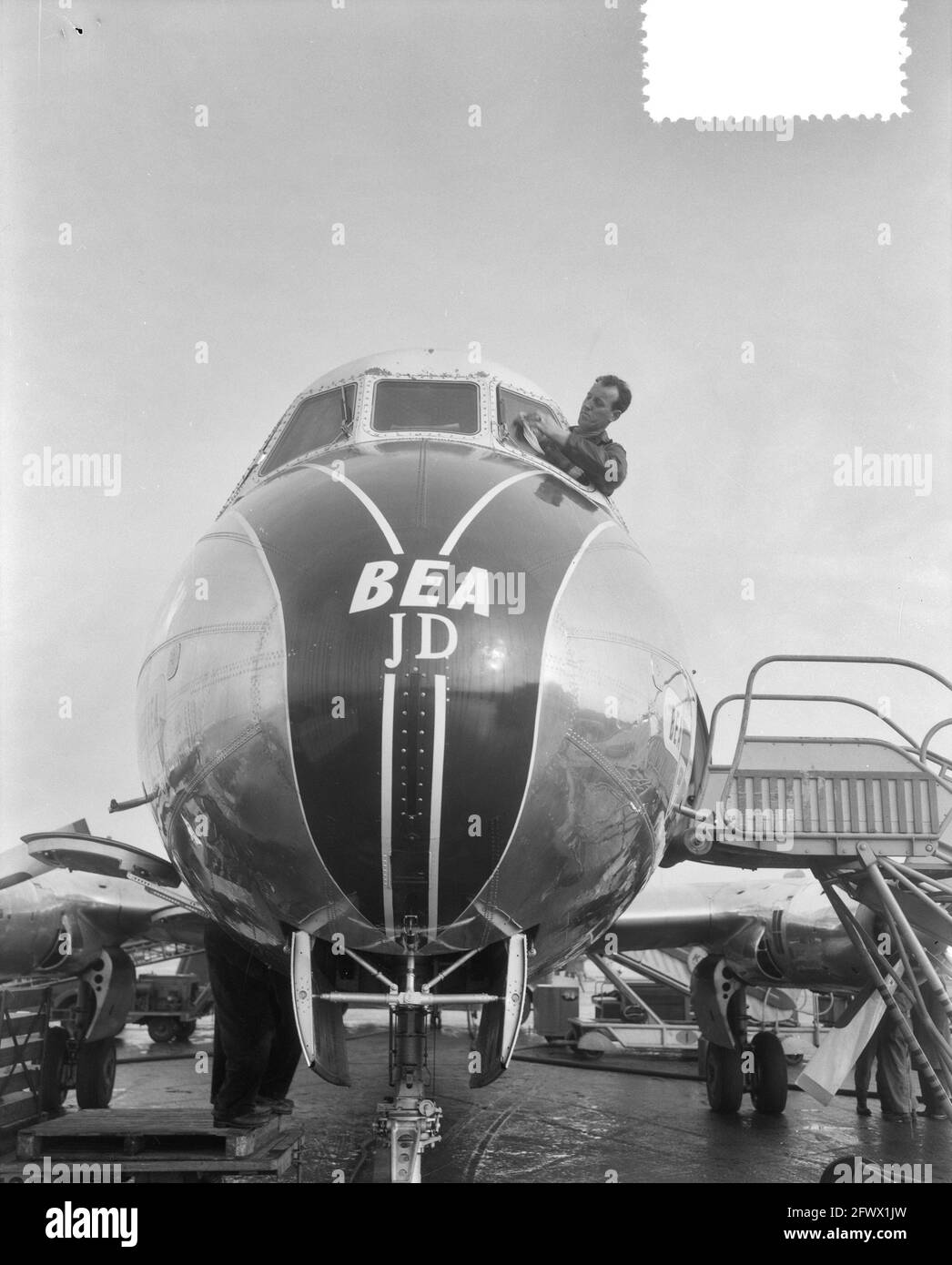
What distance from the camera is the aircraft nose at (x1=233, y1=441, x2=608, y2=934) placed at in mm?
4160

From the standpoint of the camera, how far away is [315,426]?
257 inches

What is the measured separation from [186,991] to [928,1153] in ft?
63.2

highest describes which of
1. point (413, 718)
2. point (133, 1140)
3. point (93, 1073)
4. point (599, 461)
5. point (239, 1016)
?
point (599, 461)

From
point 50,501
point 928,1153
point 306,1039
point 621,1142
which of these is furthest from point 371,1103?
point 306,1039

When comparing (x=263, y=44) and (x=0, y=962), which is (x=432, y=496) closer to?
(x=263, y=44)

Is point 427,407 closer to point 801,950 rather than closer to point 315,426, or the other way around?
point 315,426

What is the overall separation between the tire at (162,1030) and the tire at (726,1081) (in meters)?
16.2

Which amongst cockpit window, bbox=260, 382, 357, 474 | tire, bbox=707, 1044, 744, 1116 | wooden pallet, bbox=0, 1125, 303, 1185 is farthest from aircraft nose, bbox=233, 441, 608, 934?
tire, bbox=707, 1044, 744, 1116

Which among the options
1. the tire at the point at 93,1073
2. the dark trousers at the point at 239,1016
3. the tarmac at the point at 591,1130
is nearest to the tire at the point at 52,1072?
the tire at the point at 93,1073

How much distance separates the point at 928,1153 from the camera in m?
9.15

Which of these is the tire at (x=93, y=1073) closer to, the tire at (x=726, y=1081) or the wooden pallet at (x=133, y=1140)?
the wooden pallet at (x=133, y=1140)

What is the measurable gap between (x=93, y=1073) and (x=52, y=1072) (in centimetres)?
52

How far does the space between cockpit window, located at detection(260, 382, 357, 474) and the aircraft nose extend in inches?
71.4

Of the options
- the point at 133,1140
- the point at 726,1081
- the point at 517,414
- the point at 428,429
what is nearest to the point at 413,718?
the point at 428,429
